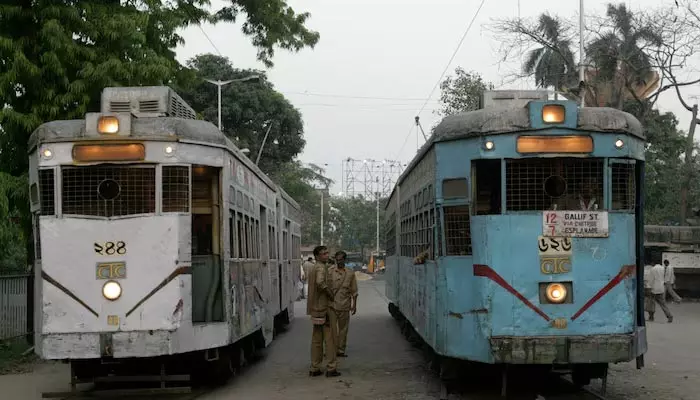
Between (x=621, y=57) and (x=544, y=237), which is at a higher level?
(x=621, y=57)

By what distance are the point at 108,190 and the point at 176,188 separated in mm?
704

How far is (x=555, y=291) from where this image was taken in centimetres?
798

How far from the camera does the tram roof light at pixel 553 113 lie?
8086 millimetres

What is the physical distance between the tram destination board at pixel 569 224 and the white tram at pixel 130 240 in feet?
11.5

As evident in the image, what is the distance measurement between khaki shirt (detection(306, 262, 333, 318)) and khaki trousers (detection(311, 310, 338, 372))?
147 millimetres

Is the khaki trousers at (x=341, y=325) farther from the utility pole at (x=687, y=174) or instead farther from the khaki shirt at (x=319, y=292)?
the utility pole at (x=687, y=174)

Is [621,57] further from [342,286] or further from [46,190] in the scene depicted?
[46,190]

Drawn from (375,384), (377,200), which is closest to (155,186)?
(375,384)

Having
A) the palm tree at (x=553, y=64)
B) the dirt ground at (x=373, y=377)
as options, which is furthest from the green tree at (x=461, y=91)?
the dirt ground at (x=373, y=377)

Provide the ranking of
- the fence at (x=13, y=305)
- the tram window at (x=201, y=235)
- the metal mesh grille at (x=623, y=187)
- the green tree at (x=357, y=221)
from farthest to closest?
the green tree at (x=357, y=221) → the fence at (x=13, y=305) → the tram window at (x=201, y=235) → the metal mesh grille at (x=623, y=187)

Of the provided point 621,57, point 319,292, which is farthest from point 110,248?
point 621,57

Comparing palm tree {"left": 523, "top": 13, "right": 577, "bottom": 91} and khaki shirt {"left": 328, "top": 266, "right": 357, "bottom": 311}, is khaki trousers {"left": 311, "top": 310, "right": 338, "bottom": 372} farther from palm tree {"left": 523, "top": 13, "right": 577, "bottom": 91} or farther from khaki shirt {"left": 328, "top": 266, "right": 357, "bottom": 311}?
palm tree {"left": 523, "top": 13, "right": 577, "bottom": 91}

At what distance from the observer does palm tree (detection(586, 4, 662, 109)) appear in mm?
30156

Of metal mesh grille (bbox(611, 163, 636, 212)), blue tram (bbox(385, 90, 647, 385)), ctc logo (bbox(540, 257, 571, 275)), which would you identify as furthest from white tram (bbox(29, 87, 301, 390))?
metal mesh grille (bbox(611, 163, 636, 212))
